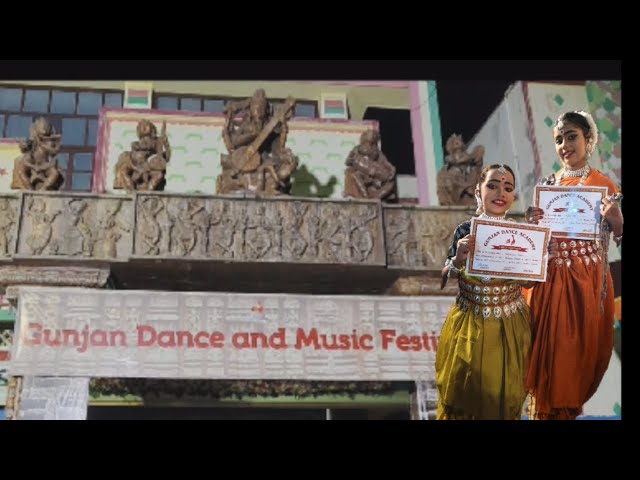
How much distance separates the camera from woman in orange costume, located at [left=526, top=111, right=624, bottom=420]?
4.59m

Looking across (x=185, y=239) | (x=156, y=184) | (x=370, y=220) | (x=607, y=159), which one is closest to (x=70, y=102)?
(x=156, y=184)

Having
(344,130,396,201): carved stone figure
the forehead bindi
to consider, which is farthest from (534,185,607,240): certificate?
(344,130,396,201): carved stone figure

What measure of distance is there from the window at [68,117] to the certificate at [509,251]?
18.9 ft

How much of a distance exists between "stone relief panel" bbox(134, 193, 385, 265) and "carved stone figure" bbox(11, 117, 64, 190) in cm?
85

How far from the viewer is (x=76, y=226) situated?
7953 millimetres

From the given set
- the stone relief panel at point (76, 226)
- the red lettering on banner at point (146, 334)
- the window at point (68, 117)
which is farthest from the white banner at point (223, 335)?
the window at point (68, 117)

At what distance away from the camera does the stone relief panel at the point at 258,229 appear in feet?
26.0

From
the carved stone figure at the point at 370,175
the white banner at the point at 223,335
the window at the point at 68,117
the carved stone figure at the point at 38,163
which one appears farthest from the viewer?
the window at the point at 68,117

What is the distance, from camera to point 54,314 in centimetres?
756

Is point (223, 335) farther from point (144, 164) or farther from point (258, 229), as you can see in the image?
point (144, 164)

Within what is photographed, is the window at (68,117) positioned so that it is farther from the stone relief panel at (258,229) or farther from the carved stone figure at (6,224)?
the stone relief panel at (258,229)

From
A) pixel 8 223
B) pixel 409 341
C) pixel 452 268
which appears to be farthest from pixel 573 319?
pixel 8 223
